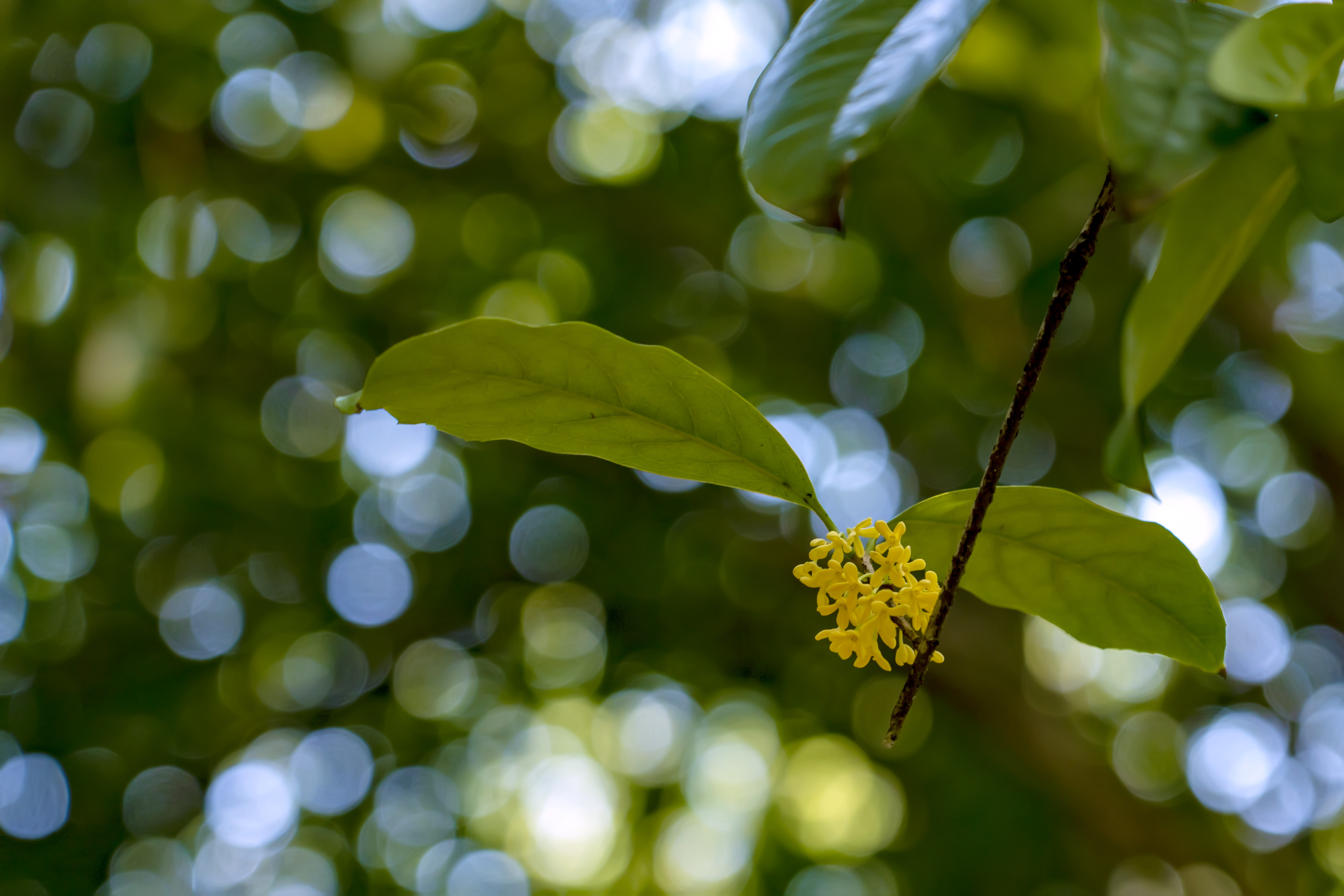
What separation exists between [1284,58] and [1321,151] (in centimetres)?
8

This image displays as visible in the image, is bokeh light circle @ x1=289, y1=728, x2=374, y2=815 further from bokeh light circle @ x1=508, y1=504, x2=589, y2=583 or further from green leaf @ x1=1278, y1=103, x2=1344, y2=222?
green leaf @ x1=1278, y1=103, x2=1344, y2=222

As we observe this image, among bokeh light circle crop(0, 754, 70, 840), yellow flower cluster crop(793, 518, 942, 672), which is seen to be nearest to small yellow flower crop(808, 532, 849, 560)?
yellow flower cluster crop(793, 518, 942, 672)

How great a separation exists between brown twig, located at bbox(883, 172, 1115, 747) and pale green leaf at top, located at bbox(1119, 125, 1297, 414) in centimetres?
15

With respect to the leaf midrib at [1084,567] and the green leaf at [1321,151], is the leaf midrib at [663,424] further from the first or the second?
the green leaf at [1321,151]

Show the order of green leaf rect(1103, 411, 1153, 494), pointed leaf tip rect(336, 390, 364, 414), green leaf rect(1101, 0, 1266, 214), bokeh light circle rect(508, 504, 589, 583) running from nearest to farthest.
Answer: green leaf rect(1101, 0, 1266, 214) → pointed leaf tip rect(336, 390, 364, 414) → green leaf rect(1103, 411, 1153, 494) → bokeh light circle rect(508, 504, 589, 583)

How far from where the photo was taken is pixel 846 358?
9.28 ft

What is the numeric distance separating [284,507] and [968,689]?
2100 mm

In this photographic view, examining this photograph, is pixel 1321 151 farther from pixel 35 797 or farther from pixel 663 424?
pixel 35 797

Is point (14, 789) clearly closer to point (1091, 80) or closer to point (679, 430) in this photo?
point (679, 430)

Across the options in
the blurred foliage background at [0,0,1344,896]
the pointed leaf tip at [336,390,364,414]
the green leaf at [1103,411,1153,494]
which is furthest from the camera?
the blurred foliage background at [0,0,1344,896]

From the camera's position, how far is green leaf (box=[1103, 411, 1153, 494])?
65 cm

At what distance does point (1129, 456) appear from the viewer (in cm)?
65

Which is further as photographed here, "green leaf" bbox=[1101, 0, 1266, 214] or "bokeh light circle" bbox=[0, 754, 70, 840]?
"bokeh light circle" bbox=[0, 754, 70, 840]

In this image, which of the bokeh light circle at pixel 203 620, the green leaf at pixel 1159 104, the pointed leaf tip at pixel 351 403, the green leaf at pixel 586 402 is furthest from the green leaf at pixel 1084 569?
the bokeh light circle at pixel 203 620
